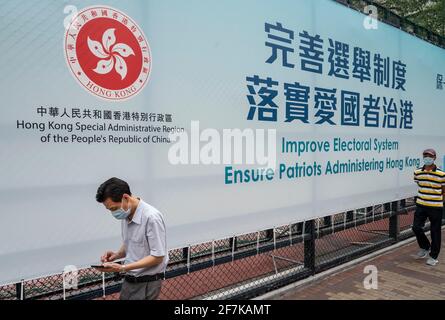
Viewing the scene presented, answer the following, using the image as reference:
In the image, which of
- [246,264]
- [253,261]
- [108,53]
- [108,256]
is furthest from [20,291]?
[253,261]

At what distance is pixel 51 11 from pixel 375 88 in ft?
14.0

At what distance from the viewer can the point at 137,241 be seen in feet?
7.44

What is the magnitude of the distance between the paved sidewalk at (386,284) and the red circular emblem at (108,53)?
2.81 metres

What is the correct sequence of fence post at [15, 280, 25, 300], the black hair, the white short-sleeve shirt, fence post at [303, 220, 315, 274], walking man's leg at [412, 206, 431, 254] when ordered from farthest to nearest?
walking man's leg at [412, 206, 431, 254] → fence post at [303, 220, 315, 274] → fence post at [15, 280, 25, 300] → the white short-sleeve shirt → the black hair

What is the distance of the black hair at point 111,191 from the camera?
2.09 m

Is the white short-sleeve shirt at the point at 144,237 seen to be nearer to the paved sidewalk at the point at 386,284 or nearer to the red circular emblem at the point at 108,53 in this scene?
the red circular emblem at the point at 108,53

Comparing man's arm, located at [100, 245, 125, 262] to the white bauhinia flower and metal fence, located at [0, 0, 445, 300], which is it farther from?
the white bauhinia flower

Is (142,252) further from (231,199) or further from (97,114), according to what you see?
(231,199)

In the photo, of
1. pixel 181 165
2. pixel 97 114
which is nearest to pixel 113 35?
pixel 97 114

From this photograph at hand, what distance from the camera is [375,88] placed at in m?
5.07

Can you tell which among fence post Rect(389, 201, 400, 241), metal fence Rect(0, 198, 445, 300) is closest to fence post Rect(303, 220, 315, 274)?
metal fence Rect(0, 198, 445, 300)

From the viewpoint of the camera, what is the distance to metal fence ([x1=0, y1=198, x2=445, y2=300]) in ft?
9.21

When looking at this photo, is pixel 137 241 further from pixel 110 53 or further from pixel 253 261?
pixel 253 261

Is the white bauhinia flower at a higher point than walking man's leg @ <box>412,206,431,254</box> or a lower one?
higher
